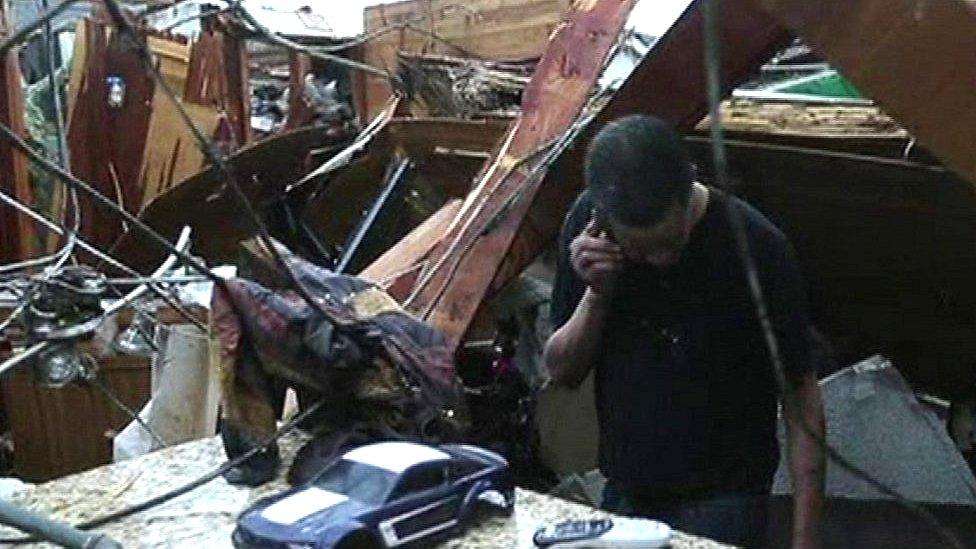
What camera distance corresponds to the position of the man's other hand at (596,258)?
71.4 inches

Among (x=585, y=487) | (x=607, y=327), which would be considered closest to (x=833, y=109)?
(x=607, y=327)

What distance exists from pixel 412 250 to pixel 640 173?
119 cm

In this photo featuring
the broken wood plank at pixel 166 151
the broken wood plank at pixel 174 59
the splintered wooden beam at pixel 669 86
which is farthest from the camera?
the broken wood plank at pixel 174 59

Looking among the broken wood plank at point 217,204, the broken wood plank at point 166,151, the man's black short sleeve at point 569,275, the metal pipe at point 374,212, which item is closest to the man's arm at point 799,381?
the man's black short sleeve at point 569,275

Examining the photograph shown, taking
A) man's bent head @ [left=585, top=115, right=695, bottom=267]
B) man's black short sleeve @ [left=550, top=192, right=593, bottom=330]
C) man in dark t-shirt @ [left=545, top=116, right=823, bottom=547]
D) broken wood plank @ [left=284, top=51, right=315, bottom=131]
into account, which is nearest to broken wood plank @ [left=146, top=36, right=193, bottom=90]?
broken wood plank @ [left=284, top=51, right=315, bottom=131]

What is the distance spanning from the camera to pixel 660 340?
74.9 inches

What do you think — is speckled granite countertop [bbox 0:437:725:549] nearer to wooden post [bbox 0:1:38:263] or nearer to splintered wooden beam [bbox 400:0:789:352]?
splintered wooden beam [bbox 400:0:789:352]

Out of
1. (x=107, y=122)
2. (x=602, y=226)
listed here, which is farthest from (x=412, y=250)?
(x=107, y=122)

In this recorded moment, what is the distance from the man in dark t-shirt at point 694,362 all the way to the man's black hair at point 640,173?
4 cm

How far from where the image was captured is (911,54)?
1.42m

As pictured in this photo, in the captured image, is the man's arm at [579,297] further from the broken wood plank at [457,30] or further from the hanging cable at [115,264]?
the broken wood plank at [457,30]

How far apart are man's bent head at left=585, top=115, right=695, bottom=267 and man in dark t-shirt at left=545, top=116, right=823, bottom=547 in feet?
0.05

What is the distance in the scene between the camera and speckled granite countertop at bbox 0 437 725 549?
1.39 meters

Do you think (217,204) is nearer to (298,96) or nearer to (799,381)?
(298,96)
